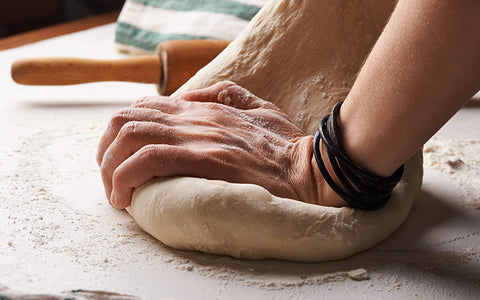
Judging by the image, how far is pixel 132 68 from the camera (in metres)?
1.70

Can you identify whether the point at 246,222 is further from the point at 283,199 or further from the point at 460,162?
the point at 460,162

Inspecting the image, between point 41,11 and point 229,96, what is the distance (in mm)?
2518

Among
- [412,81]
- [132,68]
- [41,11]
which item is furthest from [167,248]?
[41,11]

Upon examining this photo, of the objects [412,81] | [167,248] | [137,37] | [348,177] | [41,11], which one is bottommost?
[41,11]

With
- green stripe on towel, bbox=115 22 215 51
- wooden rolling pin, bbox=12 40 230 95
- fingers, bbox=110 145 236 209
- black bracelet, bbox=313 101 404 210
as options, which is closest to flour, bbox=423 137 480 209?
black bracelet, bbox=313 101 404 210

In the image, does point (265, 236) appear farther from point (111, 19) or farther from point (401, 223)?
point (111, 19)

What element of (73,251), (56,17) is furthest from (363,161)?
(56,17)

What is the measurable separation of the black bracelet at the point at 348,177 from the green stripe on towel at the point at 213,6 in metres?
1.22

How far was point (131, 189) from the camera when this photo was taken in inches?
36.4

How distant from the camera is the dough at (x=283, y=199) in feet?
2.75

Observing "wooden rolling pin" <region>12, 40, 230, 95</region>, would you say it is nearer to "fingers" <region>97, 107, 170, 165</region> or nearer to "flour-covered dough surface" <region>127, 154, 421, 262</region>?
"fingers" <region>97, 107, 170, 165</region>

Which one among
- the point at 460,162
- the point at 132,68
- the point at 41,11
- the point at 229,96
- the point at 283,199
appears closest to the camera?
the point at 283,199

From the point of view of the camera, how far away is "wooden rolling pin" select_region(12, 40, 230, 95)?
5.43 feet

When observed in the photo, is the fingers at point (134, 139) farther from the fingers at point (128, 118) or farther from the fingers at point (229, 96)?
the fingers at point (229, 96)
